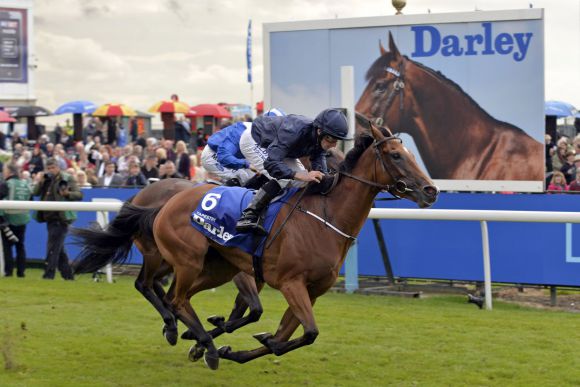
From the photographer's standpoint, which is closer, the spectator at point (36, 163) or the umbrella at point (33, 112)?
the spectator at point (36, 163)

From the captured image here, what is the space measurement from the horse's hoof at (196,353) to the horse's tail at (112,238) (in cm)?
113

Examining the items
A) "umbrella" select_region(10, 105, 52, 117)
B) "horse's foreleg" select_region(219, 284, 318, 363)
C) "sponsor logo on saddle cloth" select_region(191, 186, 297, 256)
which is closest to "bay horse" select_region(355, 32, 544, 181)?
"sponsor logo on saddle cloth" select_region(191, 186, 297, 256)

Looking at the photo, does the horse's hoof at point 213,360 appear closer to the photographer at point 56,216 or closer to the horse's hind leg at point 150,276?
the horse's hind leg at point 150,276

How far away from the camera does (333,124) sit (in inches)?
250

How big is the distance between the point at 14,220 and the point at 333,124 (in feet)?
22.8

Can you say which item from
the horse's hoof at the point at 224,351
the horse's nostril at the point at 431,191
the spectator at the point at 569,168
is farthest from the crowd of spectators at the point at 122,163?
the spectator at the point at 569,168

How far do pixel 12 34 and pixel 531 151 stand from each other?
95.6ft

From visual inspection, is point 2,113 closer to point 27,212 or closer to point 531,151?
point 27,212

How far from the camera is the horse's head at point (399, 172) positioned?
619 centimetres

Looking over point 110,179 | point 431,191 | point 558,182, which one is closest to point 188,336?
point 431,191

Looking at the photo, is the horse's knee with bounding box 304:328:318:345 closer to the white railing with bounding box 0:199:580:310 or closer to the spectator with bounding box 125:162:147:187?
the white railing with bounding box 0:199:580:310

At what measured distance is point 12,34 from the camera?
3644 cm

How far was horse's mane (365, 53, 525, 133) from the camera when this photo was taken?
10789 mm

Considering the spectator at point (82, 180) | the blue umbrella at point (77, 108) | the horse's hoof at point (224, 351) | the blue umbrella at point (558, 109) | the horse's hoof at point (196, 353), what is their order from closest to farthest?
1. the horse's hoof at point (224, 351)
2. the horse's hoof at point (196, 353)
3. the spectator at point (82, 180)
4. the blue umbrella at point (558, 109)
5. the blue umbrella at point (77, 108)
